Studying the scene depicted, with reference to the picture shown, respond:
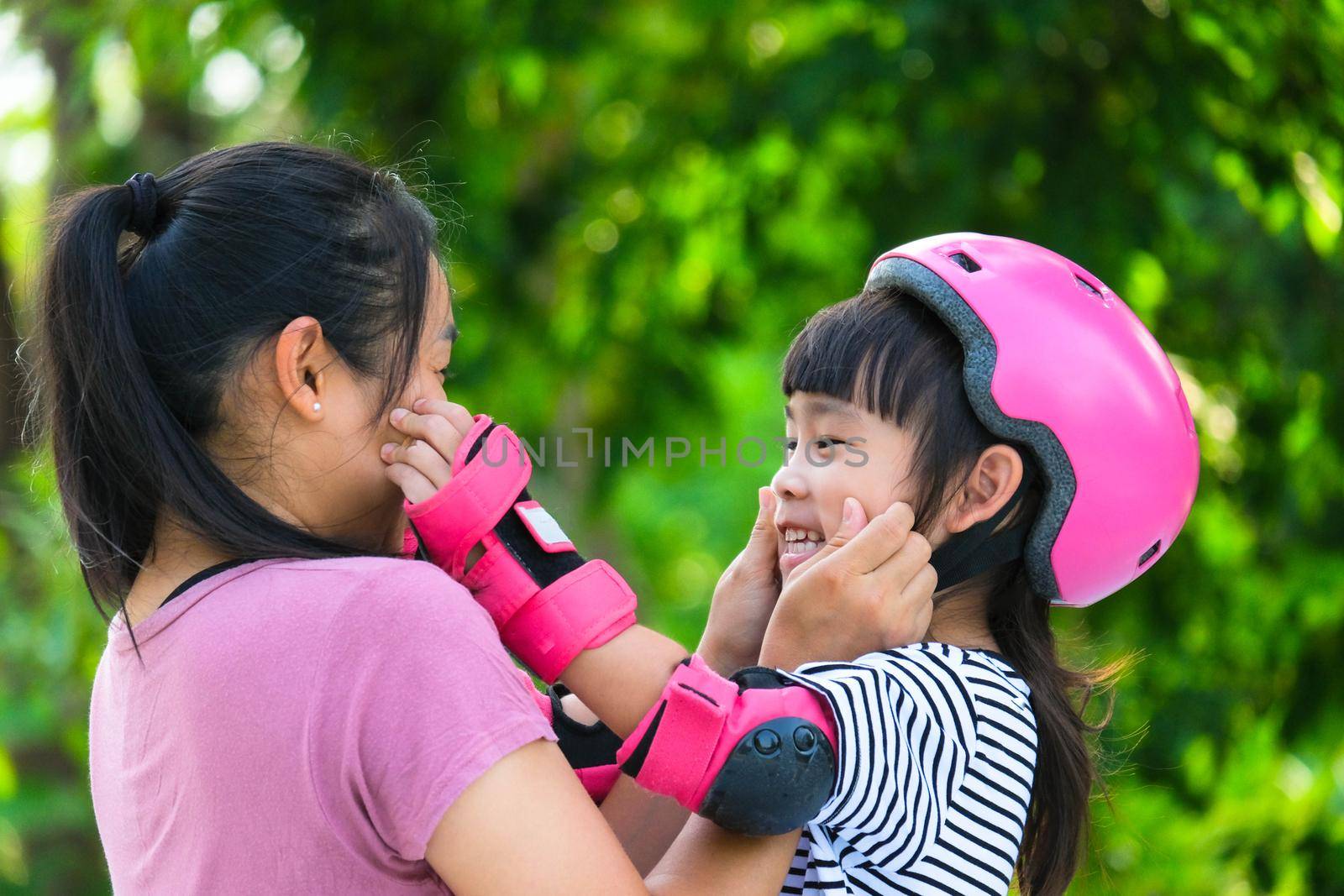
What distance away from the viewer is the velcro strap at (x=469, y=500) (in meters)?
1.84

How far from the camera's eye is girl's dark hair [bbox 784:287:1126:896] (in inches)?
90.1

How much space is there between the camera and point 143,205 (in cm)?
185

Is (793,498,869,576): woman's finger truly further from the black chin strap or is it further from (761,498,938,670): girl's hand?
the black chin strap

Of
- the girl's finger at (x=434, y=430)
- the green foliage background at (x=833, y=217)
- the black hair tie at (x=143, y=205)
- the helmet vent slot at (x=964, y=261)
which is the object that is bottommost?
the green foliage background at (x=833, y=217)

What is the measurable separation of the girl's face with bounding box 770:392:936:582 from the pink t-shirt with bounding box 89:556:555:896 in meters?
0.79

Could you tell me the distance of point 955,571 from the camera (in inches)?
92.9

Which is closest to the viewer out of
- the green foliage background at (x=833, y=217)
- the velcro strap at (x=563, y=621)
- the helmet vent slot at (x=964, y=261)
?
the velcro strap at (x=563, y=621)

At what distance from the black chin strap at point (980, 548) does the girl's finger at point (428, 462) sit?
3.01ft

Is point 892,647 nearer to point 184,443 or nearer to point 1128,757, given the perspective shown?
point 184,443

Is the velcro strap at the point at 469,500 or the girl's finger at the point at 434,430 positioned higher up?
the girl's finger at the point at 434,430

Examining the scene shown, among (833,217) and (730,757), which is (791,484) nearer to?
(730,757)

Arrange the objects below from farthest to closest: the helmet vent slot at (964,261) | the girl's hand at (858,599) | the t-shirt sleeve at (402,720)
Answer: the helmet vent slot at (964,261)
the girl's hand at (858,599)
the t-shirt sleeve at (402,720)

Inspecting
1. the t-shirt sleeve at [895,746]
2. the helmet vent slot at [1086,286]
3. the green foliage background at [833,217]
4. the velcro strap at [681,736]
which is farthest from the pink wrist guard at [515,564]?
the green foliage background at [833,217]

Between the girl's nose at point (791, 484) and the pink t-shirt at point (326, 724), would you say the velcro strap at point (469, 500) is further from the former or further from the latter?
the girl's nose at point (791, 484)
